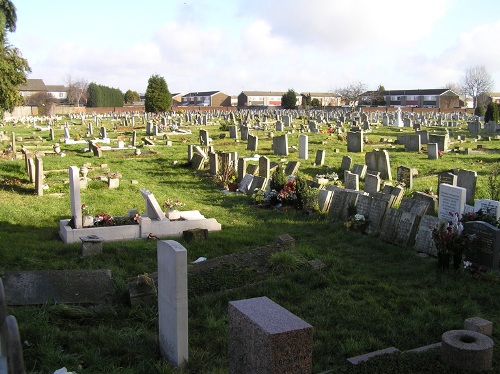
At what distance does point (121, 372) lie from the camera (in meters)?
4.75

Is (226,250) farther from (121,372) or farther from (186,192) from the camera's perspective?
(186,192)

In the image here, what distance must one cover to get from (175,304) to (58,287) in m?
2.43

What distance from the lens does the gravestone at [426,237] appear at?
9.10m

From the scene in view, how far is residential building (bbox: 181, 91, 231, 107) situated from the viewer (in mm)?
133625

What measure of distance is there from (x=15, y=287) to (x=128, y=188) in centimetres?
958

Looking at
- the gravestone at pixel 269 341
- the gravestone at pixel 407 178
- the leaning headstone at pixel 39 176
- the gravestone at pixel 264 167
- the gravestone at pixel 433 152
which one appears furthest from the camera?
the gravestone at pixel 433 152

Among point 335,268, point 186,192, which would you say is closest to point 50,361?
point 335,268

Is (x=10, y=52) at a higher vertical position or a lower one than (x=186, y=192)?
higher

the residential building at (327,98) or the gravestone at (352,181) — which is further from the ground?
the residential building at (327,98)

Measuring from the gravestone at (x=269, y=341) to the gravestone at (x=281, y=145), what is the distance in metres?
19.4

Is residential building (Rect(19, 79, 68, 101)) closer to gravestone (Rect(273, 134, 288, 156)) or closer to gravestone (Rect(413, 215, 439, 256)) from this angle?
gravestone (Rect(273, 134, 288, 156))

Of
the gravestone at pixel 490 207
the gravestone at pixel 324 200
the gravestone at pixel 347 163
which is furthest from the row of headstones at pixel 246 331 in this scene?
the gravestone at pixel 347 163

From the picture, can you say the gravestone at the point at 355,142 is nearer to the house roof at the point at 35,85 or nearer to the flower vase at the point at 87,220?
the flower vase at the point at 87,220

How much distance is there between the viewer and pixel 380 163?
17.5 meters
